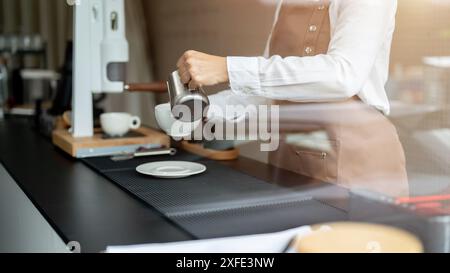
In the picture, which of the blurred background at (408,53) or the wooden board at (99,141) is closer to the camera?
the blurred background at (408,53)

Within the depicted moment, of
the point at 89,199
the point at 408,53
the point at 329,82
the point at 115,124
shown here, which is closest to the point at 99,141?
the point at 115,124

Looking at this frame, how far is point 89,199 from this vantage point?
35.1 inches

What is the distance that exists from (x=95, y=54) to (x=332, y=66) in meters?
0.71

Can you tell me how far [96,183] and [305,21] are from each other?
488 mm

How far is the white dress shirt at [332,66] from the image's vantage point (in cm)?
86

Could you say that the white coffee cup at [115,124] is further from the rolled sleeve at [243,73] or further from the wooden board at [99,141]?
the rolled sleeve at [243,73]

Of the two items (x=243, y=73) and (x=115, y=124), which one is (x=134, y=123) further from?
(x=243, y=73)

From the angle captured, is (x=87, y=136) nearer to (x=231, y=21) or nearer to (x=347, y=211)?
(x=231, y=21)

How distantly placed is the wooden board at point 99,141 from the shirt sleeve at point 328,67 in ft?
1.56

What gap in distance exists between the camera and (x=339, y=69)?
2.81 ft

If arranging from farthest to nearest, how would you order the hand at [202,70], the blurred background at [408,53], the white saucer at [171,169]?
the blurred background at [408,53], the white saucer at [171,169], the hand at [202,70]

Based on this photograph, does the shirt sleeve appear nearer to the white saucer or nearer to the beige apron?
the beige apron

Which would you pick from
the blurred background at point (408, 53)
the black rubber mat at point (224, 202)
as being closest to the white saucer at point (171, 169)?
the black rubber mat at point (224, 202)
